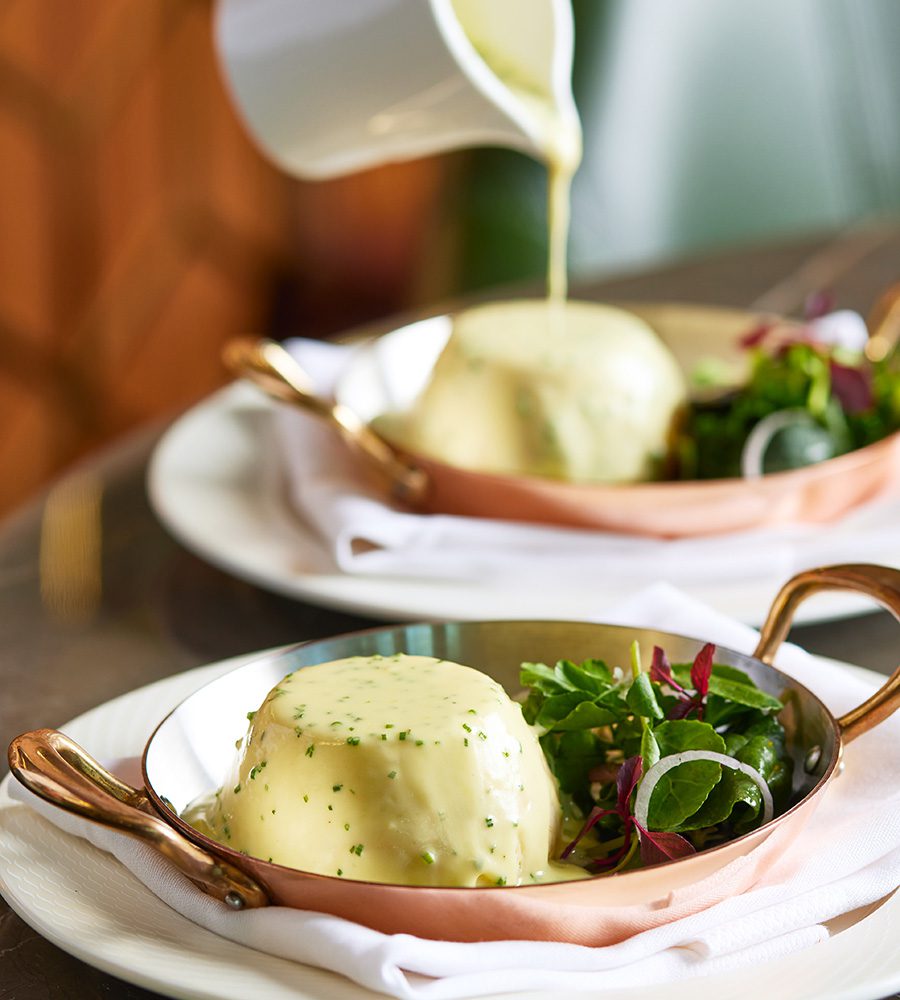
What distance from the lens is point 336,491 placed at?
119 cm

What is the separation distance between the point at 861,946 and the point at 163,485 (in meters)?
0.78

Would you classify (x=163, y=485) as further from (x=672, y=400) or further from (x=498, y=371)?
(x=672, y=400)

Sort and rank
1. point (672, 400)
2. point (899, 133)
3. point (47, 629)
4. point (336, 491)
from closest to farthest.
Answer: point (47, 629) → point (336, 491) → point (672, 400) → point (899, 133)

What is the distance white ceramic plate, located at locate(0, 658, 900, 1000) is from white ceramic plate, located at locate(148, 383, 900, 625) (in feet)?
0.98

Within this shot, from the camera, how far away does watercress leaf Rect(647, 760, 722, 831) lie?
661 mm

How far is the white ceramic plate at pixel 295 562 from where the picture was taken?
3.33ft

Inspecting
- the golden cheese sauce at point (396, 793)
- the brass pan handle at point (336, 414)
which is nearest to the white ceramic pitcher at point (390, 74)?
the brass pan handle at point (336, 414)

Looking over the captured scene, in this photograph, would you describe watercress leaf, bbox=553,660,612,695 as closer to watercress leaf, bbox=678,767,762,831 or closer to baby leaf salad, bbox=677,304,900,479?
watercress leaf, bbox=678,767,762,831

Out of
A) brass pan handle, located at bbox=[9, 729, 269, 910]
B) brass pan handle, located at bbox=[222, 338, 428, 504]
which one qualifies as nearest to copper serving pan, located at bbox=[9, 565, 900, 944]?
brass pan handle, located at bbox=[9, 729, 269, 910]

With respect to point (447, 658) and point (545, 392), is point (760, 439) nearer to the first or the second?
point (545, 392)

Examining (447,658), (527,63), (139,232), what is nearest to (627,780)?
(447,658)

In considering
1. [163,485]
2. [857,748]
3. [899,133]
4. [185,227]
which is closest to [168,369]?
[185,227]

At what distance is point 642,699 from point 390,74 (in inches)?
21.2

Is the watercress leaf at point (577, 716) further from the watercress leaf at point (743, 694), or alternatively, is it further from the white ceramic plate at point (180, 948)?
the white ceramic plate at point (180, 948)
